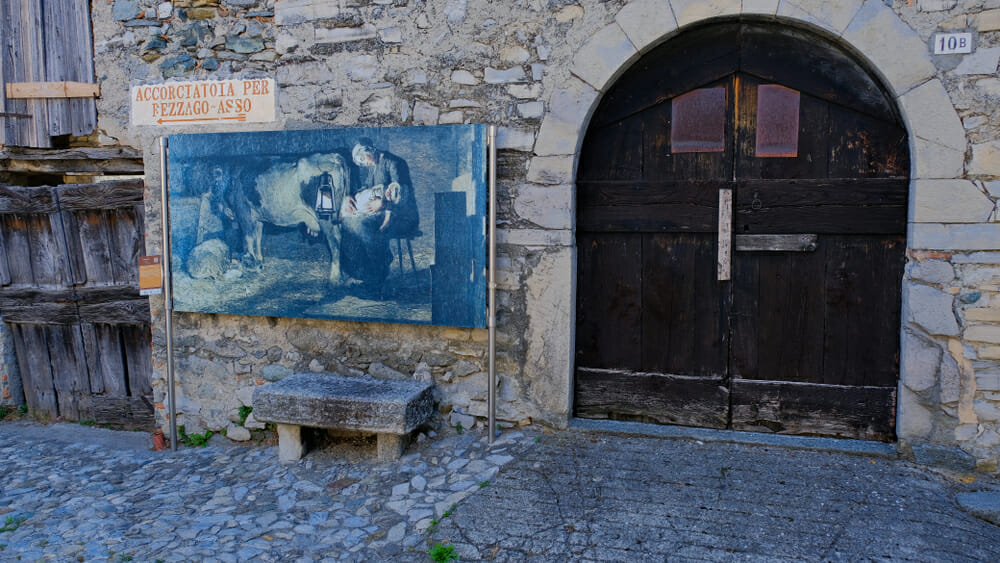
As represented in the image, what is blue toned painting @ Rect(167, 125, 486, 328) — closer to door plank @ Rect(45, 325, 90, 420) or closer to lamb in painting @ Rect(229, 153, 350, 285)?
lamb in painting @ Rect(229, 153, 350, 285)

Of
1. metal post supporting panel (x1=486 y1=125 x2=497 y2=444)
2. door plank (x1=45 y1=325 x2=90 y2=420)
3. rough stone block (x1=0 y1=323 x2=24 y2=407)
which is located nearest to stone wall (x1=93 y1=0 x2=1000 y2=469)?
metal post supporting panel (x1=486 y1=125 x2=497 y2=444)

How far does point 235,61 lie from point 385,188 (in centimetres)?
142

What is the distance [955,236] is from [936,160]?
15.5 inches

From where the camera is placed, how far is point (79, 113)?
4.68 metres

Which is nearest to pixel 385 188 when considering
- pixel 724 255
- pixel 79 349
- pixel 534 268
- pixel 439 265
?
pixel 439 265

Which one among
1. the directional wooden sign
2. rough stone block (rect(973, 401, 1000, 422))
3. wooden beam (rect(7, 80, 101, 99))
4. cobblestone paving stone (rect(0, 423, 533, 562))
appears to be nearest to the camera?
cobblestone paving stone (rect(0, 423, 533, 562))

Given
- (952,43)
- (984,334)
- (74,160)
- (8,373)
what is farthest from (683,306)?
(8,373)

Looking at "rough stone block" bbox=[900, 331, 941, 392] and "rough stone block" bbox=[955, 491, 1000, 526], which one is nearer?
"rough stone block" bbox=[955, 491, 1000, 526]

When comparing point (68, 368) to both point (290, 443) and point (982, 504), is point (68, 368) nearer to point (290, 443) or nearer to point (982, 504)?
point (290, 443)

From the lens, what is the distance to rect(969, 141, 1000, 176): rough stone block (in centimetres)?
320

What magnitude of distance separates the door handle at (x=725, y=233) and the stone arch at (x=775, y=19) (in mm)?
855

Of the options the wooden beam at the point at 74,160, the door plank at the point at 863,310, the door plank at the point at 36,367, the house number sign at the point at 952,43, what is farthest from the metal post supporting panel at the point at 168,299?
the house number sign at the point at 952,43

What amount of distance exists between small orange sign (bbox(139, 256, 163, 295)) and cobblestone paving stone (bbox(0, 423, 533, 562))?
111 cm

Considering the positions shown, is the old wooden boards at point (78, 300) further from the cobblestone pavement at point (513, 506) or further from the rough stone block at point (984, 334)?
the rough stone block at point (984, 334)
